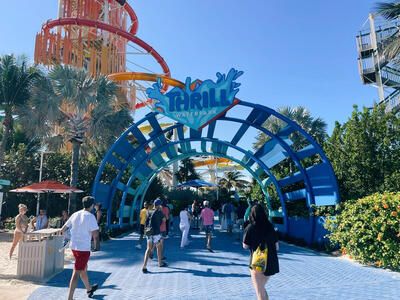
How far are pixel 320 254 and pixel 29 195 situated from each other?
1638 cm

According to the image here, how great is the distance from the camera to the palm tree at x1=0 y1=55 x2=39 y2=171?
13.5 meters

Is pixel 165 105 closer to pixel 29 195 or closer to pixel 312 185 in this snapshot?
pixel 312 185

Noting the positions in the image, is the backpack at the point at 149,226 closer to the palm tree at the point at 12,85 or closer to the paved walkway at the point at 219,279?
the paved walkway at the point at 219,279

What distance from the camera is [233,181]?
45812 millimetres

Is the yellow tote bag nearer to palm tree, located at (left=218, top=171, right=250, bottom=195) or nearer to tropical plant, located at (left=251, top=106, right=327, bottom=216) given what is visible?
tropical plant, located at (left=251, top=106, right=327, bottom=216)

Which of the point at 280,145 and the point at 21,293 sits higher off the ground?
the point at 280,145

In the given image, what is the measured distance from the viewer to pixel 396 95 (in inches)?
731

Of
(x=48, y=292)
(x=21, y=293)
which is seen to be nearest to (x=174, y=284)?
(x=48, y=292)

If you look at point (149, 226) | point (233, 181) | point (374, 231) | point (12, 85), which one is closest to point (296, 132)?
point (374, 231)

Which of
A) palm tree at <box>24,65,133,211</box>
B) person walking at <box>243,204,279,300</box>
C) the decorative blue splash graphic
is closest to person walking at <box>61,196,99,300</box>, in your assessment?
person walking at <box>243,204,279,300</box>

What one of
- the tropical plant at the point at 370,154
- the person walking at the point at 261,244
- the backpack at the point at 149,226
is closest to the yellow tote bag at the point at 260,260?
the person walking at the point at 261,244

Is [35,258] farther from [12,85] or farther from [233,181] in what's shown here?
[233,181]

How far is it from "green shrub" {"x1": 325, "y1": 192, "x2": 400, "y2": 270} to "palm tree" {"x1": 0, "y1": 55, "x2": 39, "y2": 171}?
45.7 feet

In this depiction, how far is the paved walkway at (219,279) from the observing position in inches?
217
